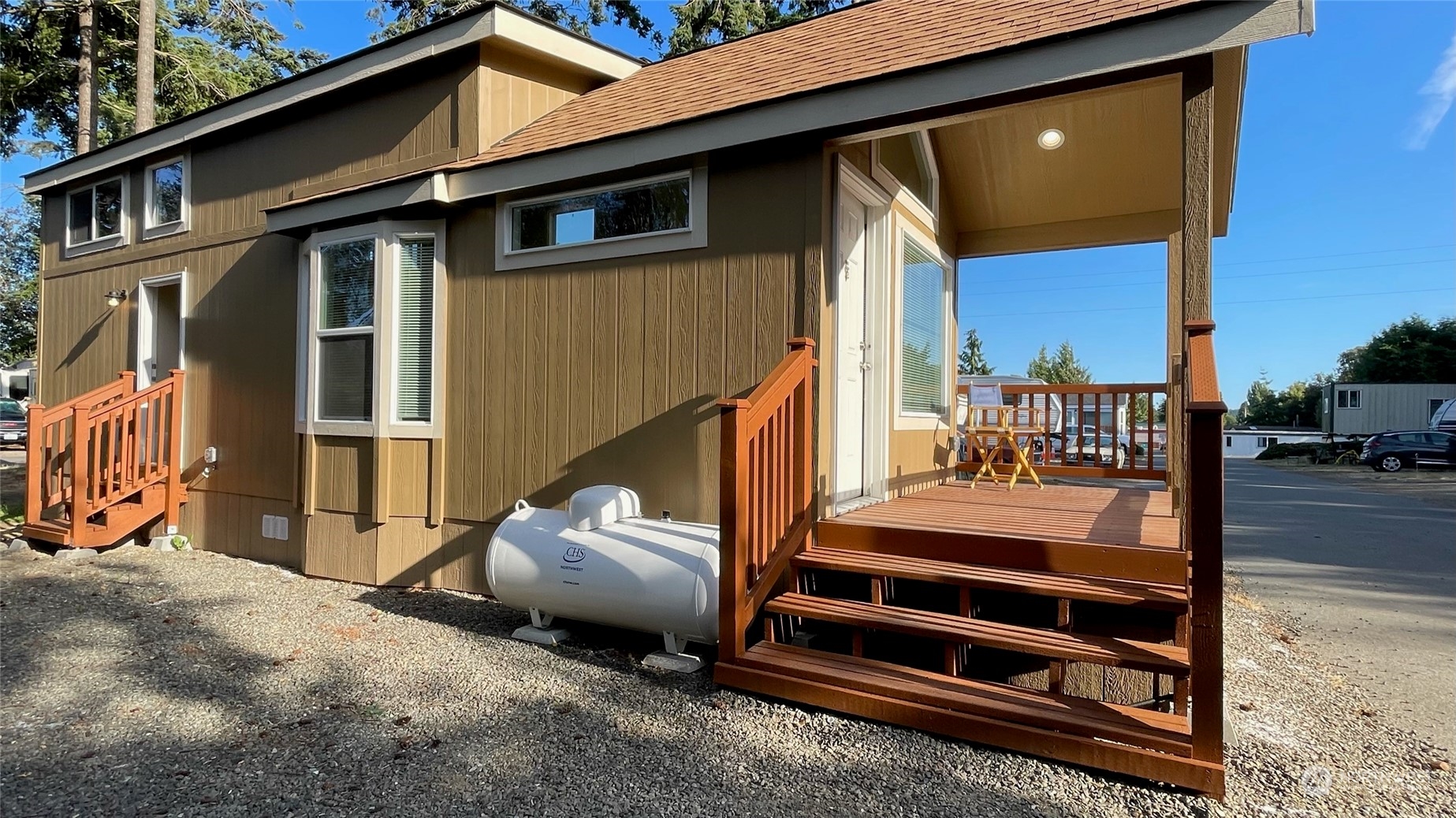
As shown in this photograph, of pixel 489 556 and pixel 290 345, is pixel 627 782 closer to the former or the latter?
pixel 489 556

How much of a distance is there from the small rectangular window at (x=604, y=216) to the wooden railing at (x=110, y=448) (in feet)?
12.8

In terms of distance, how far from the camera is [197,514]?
676cm

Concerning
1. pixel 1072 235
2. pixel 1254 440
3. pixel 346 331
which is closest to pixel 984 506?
pixel 1072 235

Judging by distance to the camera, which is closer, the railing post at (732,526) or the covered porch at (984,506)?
the covered porch at (984,506)

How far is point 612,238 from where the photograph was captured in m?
4.51

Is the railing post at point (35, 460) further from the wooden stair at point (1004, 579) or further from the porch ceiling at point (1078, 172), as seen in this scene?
the porch ceiling at point (1078, 172)

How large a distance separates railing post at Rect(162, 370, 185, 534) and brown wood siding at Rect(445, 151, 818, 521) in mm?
3248

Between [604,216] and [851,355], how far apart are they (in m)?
1.70

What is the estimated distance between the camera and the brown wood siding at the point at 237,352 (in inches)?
239

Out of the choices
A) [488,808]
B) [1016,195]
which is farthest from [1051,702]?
[1016,195]

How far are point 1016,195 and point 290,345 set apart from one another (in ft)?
19.0

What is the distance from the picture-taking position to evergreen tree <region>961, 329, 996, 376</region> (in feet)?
99.0

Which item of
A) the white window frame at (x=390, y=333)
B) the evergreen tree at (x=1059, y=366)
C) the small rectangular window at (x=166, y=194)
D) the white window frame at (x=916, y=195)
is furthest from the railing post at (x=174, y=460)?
the evergreen tree at (x=1059, y=366)

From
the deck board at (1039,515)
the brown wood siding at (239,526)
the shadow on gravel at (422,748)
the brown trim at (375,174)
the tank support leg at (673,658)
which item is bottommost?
the shadow on gravel at (422,748)
